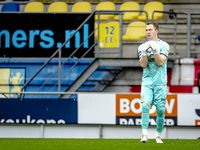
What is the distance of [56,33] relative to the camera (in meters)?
11.8

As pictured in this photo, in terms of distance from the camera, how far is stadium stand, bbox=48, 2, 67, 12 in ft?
43.9

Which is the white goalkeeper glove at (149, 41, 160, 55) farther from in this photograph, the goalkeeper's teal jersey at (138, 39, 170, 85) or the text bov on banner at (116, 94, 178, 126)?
the text bov on banner at (116, 94, 178, 126)

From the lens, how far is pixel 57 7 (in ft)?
44.2

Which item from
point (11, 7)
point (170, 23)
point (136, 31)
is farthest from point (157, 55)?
point (11, 7)

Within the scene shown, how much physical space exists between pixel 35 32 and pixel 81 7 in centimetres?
210

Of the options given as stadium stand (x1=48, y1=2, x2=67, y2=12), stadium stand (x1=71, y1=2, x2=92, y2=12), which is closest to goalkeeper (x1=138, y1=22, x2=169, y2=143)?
stadium stand (x1=71, y1=2, x2=92, y2=12)

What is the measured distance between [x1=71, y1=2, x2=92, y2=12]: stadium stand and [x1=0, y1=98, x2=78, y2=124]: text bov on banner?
15.6 ft

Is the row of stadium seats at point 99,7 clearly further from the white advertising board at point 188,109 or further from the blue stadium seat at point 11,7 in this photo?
the white advertising board at point 188,109

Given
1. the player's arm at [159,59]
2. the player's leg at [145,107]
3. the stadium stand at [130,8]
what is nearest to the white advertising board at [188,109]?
the player's leg at [145,107]

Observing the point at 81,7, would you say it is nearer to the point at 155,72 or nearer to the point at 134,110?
the point at 134,110

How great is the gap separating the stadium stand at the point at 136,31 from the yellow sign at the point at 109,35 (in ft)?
1.69

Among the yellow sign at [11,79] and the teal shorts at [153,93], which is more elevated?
the yellow sign at [11,79]

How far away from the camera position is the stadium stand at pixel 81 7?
1312 cm

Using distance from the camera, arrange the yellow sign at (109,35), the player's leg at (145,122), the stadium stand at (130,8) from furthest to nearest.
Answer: the stadium stand at (130,8) < the yellow sign at (109,35) < the player's leg at (145,122)
